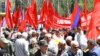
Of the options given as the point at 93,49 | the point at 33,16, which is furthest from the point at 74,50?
the point at 33,16

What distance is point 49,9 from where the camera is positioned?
21.2 m

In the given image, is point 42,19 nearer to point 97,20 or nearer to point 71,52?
point 97,20

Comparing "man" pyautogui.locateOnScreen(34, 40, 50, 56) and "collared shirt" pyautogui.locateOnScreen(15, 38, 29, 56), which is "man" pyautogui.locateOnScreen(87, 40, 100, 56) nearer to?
"man" pyautogui.locateOnScreen(34, 40, 50, 56)

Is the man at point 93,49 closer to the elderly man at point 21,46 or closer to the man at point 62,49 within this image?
the man at point 62,49

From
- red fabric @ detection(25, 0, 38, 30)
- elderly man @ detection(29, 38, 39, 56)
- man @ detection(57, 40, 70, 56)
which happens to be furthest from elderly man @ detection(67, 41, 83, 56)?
red fabric @ detection(25, 0, 38, 30)

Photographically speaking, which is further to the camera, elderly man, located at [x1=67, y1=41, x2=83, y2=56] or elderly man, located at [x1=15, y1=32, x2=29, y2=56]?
elderly man, located at [x1=15, y1=32, x2=29, y2=56]

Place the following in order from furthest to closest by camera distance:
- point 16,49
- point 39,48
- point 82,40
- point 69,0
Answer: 1. point 69,0
2. point 82,40
3. point 16,49
4. point 39,48

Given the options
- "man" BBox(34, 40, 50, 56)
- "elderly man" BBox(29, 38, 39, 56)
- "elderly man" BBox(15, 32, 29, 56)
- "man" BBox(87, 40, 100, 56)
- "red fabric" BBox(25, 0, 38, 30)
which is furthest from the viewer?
"red fabric" BBox(25, 0, 38, 30)

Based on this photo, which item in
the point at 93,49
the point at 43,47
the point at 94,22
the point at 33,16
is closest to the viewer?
the point at 93,49

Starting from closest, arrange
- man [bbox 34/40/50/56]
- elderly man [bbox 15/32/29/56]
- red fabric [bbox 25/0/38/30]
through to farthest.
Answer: man [bbox 34/40/50/56]
elderly man [bbox 15/32/29/56]
red fabric [bbox 25/0/38/30]

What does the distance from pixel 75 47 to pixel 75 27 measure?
5.54 meters

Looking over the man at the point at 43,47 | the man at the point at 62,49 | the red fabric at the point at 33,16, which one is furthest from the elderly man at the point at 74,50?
the red fabric at the point at 33,16

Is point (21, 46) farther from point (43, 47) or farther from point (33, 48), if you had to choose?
point (43, 47)

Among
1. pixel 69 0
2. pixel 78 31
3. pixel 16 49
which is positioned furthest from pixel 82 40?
pixel 69 0
